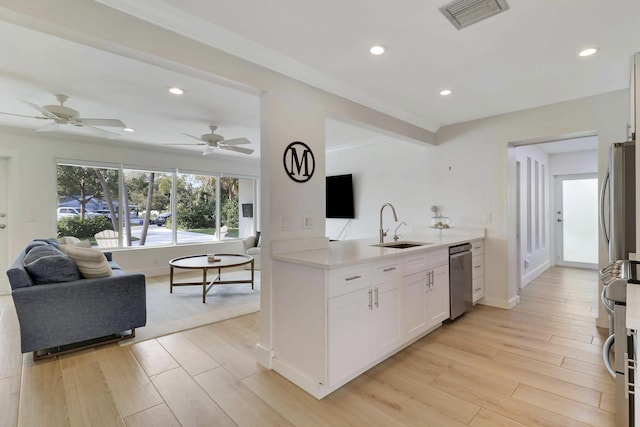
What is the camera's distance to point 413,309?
9.02 feet

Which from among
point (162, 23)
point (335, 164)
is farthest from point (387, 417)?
point (335, 164)

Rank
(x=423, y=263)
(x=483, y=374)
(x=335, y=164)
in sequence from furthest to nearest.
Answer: (x=335, y=164), (x=423, y=263), (x=483, y=374)

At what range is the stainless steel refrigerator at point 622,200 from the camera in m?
→ 2.12

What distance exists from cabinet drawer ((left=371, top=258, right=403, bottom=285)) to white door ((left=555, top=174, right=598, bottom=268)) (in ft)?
19.2

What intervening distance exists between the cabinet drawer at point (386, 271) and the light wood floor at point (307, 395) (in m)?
0.72

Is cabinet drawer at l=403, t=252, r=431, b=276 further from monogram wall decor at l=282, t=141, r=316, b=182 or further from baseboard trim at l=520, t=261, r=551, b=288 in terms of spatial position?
baseboard trim at l=520, t=261, r=551, b=288

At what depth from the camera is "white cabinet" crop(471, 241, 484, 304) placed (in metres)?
3.83

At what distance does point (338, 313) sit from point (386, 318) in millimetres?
591

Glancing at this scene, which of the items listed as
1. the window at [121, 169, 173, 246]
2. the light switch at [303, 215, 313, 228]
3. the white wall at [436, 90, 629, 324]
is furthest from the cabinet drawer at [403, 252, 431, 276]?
the window at [121, 169, 173, 246]

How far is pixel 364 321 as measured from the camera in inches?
88.6

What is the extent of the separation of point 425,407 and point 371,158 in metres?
4.27

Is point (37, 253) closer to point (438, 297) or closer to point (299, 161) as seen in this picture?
point (299, 161)

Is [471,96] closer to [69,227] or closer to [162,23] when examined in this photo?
[162,23]

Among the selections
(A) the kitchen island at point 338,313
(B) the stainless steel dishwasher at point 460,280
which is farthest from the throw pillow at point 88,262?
(B) the stainless steel dishwasher at point 460,280
